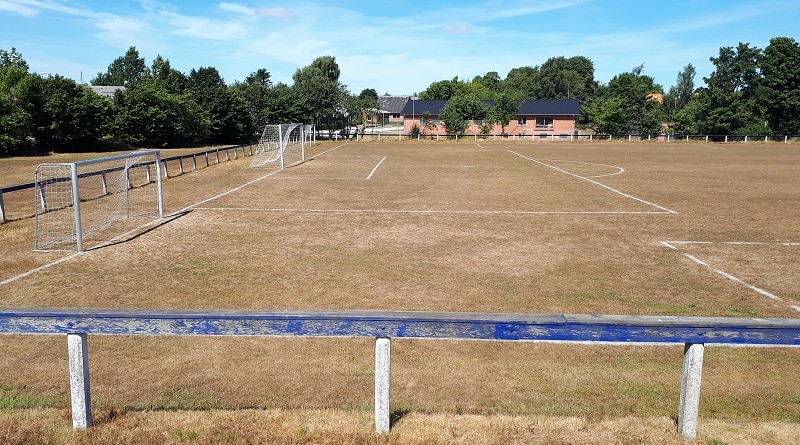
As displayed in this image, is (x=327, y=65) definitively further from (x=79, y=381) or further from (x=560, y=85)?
(x=79, y=381)

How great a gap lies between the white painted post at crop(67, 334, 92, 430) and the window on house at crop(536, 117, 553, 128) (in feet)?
279

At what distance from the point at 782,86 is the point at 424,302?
255ft

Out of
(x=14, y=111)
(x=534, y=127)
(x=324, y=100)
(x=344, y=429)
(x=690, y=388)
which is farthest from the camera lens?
(x=534, y=127)

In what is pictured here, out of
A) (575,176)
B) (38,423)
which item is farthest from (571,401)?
(575,176)

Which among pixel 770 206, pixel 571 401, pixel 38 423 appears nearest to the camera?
pixel 38 423

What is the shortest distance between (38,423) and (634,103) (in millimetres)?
83210

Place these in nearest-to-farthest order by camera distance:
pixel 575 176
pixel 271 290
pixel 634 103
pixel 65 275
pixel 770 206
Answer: pixel 271 290 → pixel 65 275 → pixel 770 206 → pixel 575 176 → pixel 634 103

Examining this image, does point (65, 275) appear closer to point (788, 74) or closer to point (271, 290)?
point (271, 290)

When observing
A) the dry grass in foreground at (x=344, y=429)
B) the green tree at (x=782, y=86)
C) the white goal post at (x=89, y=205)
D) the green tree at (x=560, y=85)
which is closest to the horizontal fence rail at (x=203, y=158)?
the white goal post at (x=89, y=205)

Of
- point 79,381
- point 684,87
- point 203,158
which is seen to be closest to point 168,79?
point 203,158

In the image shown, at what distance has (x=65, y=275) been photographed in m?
10.8

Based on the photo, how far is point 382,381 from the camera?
14.2ft

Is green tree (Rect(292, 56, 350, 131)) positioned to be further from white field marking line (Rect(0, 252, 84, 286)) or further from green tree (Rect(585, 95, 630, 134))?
white field marking line (Rect(0, 252, 84, 286))

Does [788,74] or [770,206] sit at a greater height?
[788,74]
